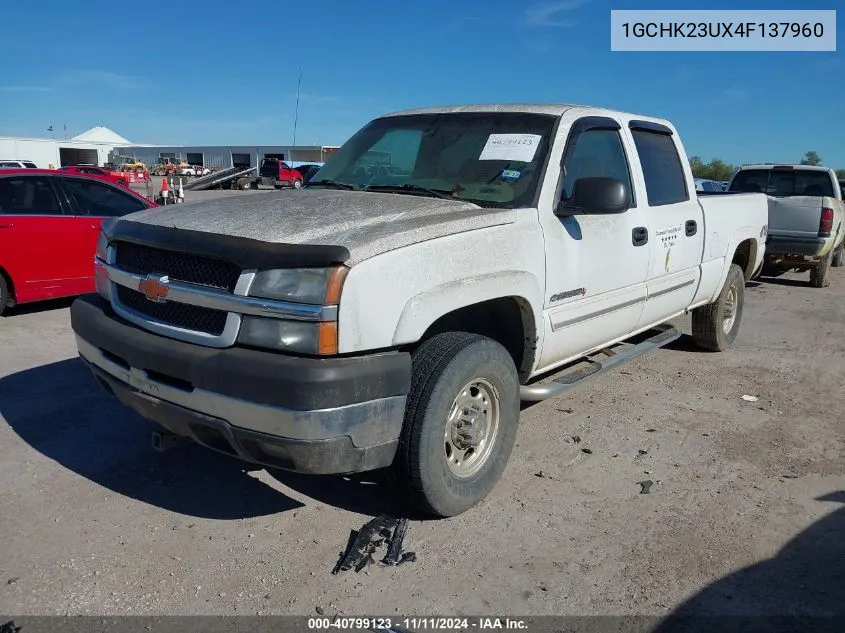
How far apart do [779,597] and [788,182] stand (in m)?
10.1

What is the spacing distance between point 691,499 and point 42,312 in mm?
6884

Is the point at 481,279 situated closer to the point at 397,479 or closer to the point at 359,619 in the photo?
the point at 397,479

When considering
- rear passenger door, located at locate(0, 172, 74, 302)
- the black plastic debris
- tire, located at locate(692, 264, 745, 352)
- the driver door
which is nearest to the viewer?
the black plastic debris

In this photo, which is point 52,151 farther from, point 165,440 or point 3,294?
point 165,440

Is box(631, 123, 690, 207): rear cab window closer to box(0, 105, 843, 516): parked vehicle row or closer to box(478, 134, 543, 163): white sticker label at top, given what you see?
box(0, 105, 843, 516): parked vehicle row

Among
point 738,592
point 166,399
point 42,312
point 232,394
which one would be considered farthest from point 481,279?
point 42,312

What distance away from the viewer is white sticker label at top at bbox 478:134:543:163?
3846mm

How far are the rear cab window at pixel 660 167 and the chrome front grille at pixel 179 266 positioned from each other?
302 cm

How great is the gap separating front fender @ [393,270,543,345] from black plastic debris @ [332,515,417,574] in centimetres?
95

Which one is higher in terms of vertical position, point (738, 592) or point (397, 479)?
point (397, 479)

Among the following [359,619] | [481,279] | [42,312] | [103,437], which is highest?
[481,279]

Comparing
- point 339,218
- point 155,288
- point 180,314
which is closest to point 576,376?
point 339,218

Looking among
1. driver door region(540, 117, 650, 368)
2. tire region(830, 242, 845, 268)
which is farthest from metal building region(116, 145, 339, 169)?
driver door region(540, 117, 650, 368)

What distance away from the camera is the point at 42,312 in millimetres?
7609
